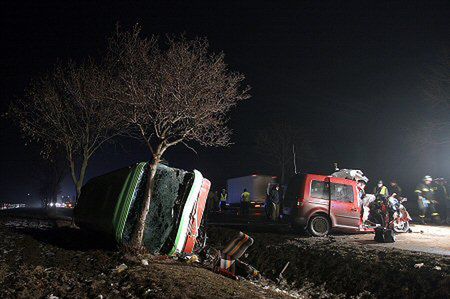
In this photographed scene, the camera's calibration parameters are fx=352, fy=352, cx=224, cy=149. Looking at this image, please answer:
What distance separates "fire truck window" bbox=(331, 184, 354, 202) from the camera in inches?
491

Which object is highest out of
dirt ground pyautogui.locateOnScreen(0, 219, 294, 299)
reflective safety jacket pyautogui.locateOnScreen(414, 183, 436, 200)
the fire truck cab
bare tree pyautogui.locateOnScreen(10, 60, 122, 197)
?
bare tree pyautogui.locateOnScreen(10, 60, 122, 197)

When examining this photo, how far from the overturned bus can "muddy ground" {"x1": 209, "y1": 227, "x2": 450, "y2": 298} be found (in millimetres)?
2599

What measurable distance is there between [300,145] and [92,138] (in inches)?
1027

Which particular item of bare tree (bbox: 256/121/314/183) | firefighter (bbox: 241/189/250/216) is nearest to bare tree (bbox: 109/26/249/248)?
firefighter (bbox: 241/189/250/216)

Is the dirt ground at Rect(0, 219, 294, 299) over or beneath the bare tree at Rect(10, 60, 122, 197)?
beneath

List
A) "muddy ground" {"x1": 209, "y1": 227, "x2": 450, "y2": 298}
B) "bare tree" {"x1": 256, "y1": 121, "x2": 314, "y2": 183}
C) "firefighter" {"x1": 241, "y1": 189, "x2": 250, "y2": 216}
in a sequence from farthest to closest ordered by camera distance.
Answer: "bare tree" {"x1": 256, "y1": 121, "x2": 314, "y2": 183} → "firefighter" {"x1": 241, "y1": 189, "x2": 250, "y2": 216} → "muddy ground" {"x1": 209, "y1": 227, "x2": 450, "y2": 298}

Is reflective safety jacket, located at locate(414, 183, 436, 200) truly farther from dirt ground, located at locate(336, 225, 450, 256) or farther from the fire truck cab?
the fire truck cab

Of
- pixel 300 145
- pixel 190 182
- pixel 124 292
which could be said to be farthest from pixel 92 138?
pixel 300 145

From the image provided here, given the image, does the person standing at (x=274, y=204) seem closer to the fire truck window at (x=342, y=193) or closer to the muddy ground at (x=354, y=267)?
the fire truck window at (x=342, y=193)

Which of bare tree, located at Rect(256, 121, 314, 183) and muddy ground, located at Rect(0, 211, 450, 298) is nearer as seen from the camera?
muddy ground, located at Rect(0, 211, 450, 298)

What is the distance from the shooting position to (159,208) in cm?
822

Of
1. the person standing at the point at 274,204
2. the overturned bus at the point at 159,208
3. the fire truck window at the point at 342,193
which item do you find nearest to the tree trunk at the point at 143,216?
the overturned bus at the point at 159,208

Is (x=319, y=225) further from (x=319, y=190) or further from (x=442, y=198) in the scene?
(x=442, y=198)

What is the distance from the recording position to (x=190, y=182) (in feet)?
26.4
